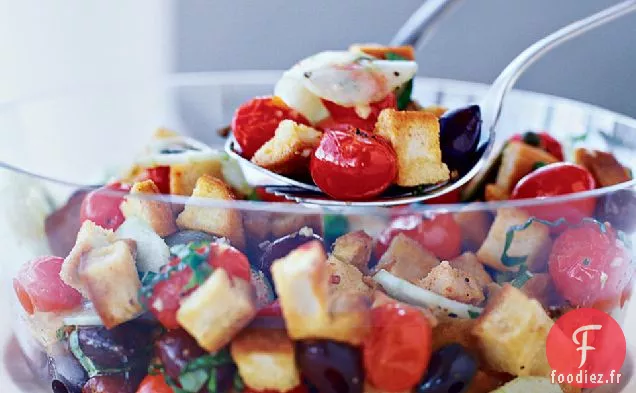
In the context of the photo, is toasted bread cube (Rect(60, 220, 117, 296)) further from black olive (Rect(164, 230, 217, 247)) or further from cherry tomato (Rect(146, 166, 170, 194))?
cherry tomato (Rect(146, 166, 170, 194))

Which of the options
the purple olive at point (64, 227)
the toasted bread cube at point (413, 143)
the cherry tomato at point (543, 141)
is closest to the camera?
the purple olive at point (64, 227)

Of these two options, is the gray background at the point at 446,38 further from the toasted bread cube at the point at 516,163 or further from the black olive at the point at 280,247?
the black olive at the point at 280,247

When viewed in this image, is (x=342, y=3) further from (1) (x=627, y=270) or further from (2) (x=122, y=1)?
(1) (x=627, y=270)

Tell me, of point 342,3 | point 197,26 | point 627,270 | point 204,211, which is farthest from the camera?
point 197,26

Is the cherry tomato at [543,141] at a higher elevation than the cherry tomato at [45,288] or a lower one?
higher

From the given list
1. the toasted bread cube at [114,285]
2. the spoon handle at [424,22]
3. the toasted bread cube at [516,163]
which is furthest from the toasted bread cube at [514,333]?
the spoon handle at [424,22]

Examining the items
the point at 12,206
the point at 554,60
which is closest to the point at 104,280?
the point at 12,206

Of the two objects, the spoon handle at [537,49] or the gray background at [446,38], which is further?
the gray background at [446,38]
